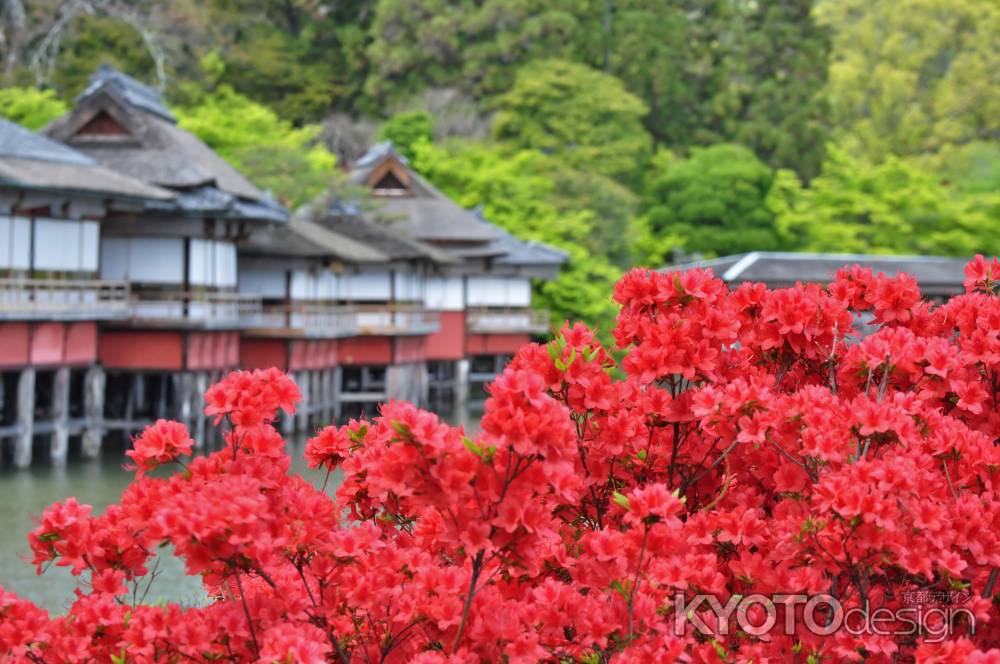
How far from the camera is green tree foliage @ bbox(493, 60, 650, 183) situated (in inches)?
1842

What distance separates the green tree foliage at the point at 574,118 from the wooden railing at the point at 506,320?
32.3 ft

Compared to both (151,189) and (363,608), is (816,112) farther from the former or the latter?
(363,608)

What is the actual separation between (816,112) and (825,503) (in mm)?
50225

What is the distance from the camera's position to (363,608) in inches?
156

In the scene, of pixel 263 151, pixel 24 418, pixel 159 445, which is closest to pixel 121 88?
pixel 24 418

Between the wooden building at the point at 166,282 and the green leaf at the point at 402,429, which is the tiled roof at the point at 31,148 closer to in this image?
the wooden building at the point at 166,282

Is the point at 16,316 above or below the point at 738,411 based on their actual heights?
above

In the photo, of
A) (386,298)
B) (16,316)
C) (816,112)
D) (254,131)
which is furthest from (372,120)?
(16,316)

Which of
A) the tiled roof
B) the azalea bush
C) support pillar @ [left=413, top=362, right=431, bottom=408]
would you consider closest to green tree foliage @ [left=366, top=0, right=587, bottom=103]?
support pillar @ [left=413, top=362, right=431, bottom=408]

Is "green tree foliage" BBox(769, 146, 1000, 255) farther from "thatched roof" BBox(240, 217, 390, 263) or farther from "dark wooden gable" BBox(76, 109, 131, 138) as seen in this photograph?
"dark wooden gable" BBox(76, 109, 131, 138)

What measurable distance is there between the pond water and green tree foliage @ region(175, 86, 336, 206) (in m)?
9.86

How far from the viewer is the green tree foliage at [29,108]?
32062mm

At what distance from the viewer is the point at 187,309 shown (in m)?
23.4

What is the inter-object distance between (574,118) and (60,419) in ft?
94.4
